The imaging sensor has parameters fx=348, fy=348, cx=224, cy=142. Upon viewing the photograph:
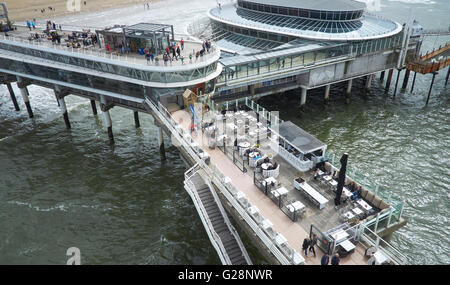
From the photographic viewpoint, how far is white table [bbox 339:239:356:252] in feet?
68.8

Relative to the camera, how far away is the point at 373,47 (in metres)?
52.9

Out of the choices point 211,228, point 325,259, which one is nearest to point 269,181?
point 211,228

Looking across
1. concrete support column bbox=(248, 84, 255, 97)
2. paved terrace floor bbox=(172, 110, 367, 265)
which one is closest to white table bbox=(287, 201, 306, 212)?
paved terrace floor bbox=(172, 110, 367, 265)

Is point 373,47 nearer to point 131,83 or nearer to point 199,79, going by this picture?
point 199,79

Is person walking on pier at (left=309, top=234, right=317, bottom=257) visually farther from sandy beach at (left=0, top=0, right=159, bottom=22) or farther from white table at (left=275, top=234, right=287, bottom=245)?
sandy beach at (left=0, top=0, right=159, bottom=22)

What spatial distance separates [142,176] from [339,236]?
Result: 25.1 m

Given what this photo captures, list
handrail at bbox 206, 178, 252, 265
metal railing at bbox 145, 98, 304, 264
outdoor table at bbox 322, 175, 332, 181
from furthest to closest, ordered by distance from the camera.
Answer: outdoor table at bbox 322, 175, 332, 181 → handrail at bbox 206, 178, 252, 265 → metal railing at bbox 145, 98, 304, 264

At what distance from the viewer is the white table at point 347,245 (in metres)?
21.0

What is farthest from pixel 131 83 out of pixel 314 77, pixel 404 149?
pixel 404 149

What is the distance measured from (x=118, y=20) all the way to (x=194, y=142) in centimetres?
9965

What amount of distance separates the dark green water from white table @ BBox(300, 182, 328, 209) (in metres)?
7.62

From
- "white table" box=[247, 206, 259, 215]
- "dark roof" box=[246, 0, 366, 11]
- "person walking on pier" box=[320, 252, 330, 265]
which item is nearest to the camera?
"person walking on pier" box=[320, 252, 330, 265]

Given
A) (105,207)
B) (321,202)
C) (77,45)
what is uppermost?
(77,45)

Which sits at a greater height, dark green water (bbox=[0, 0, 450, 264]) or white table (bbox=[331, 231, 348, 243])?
white table (bbox=[331, 231, 348, 243])
